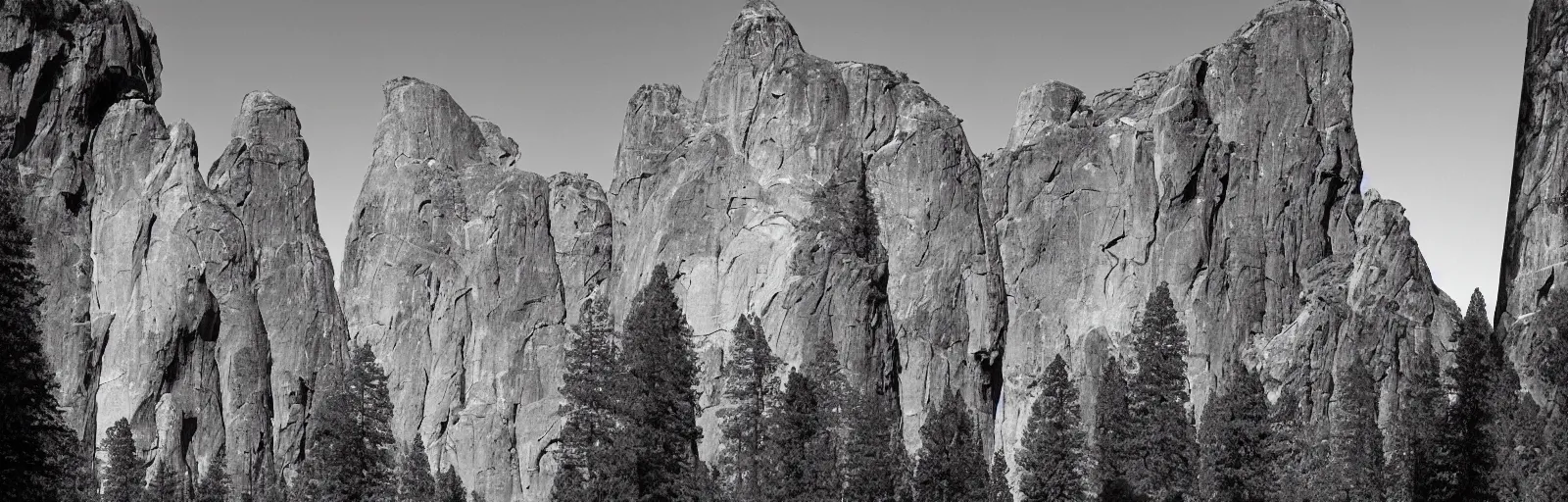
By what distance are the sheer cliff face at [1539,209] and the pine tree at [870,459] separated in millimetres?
26149

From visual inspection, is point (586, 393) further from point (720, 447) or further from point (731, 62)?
point (731, 62)

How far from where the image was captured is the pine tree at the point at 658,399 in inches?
1756

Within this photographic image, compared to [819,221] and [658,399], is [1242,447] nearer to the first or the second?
[658,399]

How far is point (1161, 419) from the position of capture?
2328 inches

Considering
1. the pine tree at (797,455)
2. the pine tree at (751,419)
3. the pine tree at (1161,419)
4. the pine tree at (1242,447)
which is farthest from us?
the pine tree at (1161,419)

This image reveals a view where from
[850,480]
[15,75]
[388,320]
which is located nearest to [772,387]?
[850,480]

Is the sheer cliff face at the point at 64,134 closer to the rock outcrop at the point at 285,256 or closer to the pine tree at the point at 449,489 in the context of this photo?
the rock outcrop at the point at 285,256

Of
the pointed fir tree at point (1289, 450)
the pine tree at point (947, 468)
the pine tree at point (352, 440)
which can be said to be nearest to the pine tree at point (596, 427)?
the pine tree at point (352, 440)

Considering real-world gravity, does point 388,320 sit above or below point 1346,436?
above

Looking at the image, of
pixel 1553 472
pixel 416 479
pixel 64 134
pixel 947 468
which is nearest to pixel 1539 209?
pixel 1553 472

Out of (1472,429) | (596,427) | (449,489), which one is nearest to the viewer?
(596,427)

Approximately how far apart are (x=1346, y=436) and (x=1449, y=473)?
8.46 m

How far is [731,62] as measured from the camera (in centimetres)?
8912

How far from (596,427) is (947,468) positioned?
18.6 m
